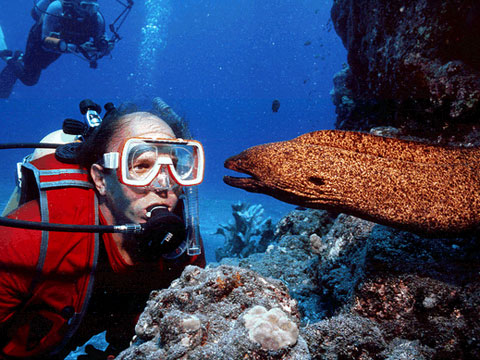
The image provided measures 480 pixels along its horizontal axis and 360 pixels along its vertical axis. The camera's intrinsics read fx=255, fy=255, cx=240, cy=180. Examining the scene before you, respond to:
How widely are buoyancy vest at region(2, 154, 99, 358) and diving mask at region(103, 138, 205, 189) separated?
0.39 m

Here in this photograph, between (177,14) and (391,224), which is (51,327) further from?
(177,14)

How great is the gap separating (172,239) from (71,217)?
79 centimetres

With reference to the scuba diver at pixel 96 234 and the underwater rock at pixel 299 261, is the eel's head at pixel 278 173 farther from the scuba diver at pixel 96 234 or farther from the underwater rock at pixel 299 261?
the underwater rock at pixel 299 261

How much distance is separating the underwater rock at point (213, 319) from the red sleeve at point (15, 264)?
0.84 metres

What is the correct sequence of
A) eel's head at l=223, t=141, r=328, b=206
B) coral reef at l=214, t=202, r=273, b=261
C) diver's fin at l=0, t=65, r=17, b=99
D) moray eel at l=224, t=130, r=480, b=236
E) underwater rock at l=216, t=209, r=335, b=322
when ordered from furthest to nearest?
diver's fin at l=0, t=65, r=17, b=99 < coral reef at l=214, t=202, r=273, b=261 < underwater rock at l=216, t=209, r=335, b=322 < eel's head at l=223, t=141, r=328, b=206 < moray eel at l=224, t=130, r=480, b=236

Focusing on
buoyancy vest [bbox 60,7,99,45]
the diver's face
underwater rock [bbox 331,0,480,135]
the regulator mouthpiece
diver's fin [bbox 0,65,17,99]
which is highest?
diver's fin [bbox 0,65,17,99]

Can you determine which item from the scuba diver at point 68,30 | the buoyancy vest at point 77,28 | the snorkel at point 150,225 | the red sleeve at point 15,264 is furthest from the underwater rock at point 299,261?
the buoyancy vest at point 77,28

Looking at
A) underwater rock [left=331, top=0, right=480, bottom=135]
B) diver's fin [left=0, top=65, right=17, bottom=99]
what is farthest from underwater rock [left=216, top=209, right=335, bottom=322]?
diver's fin [left=0, top=65, right=17, bottom=99]

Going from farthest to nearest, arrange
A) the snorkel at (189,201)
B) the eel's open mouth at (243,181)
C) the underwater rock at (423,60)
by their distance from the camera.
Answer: the underwater rock at (423,60)
the snorkel at (189,201)
the eel's open mouth at (243,181)

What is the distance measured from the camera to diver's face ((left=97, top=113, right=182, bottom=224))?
216cm

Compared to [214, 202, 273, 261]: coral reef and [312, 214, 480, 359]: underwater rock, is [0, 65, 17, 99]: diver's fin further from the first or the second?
[312, 214, 480, 359]: underwater rock

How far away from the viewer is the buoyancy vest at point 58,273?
1.86m

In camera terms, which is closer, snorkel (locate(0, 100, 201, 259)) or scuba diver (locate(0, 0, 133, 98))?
snorkel (locate(0, 100, 201, 259))

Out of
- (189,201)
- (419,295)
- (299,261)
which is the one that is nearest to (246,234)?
(299,261)
